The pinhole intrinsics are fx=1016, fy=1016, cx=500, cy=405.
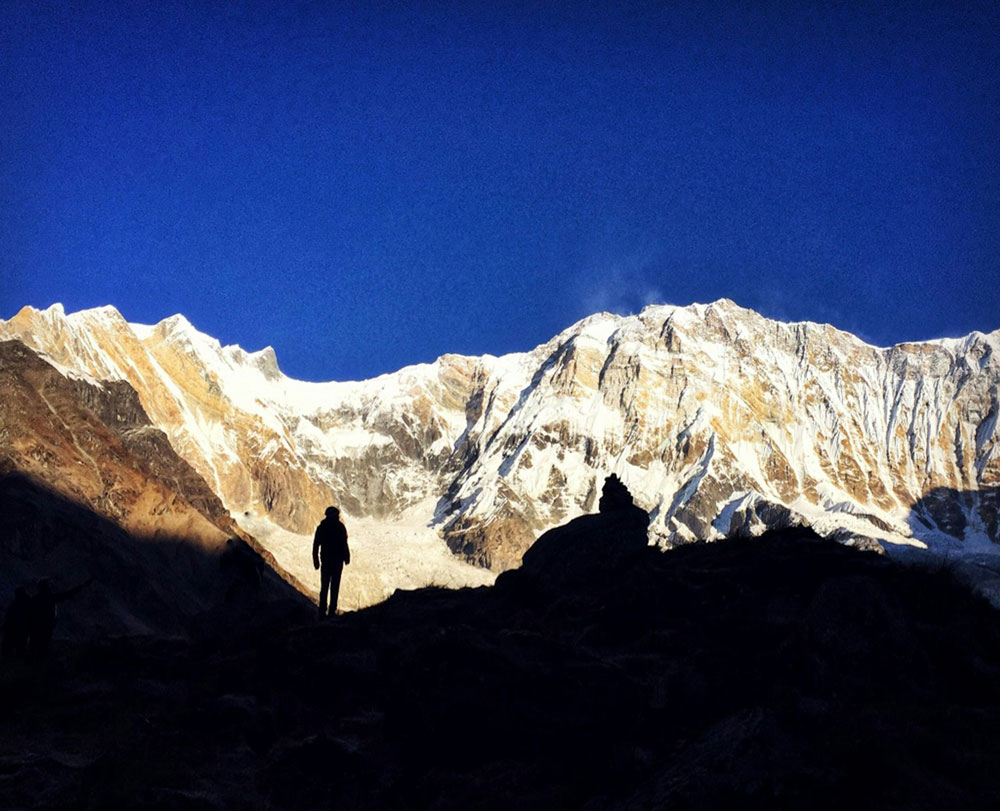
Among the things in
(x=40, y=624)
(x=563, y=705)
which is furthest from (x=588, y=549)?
(x=40, y=624)

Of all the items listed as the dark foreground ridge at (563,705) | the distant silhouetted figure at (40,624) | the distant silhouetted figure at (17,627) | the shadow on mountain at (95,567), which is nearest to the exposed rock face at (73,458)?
the shadow on mountain at (95,567)

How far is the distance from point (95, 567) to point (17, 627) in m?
76.3

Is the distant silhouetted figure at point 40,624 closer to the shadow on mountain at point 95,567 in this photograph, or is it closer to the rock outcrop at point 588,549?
the rock outcrop at point 588,549

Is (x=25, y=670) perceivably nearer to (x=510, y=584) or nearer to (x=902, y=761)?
(x=510, y=584)

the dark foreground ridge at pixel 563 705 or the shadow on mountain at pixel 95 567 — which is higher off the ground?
the shadow on mountain at pixel 95 567

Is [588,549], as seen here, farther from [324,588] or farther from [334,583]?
[324,588]

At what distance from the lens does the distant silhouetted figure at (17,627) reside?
20.4 m

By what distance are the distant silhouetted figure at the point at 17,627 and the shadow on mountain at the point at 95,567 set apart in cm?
5241

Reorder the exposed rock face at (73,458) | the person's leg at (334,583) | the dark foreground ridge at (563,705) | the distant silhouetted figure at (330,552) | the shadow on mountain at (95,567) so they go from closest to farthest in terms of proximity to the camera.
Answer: the dark foreground ridge at (563,705) → the person's leg at (334,583) → the distant silhouetted figure at (330,552) → the shadow on mountain at (95,567) → the exposed rock face at (73,458)

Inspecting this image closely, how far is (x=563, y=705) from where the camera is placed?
53.6ft

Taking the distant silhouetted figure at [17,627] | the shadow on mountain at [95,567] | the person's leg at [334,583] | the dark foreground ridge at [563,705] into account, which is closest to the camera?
the dark foreground ridge at [563,705]

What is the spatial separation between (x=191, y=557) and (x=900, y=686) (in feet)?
349

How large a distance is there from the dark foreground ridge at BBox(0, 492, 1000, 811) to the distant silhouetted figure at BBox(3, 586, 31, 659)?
97cm

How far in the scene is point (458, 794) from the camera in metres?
14.6
